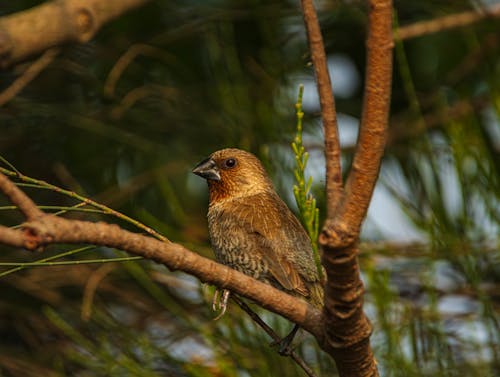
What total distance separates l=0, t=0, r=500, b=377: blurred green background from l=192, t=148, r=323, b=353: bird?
0.61 feet

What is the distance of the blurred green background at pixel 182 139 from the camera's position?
4.68 meters

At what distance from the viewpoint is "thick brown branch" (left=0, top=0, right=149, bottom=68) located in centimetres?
325

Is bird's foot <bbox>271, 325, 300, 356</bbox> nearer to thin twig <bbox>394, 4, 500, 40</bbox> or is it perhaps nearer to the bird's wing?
the bird's wing

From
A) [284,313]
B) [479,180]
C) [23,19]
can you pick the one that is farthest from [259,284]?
[479,180]

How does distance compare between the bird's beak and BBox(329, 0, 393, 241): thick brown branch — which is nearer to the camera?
BBox(329, 0, 393, 241): thick brown branch

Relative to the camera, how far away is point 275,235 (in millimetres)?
3633

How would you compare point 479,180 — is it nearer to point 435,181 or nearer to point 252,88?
point 435,181

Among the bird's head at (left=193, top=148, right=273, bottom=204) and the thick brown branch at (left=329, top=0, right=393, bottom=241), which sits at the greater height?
the thick brown branch at (left=329, top=0, right=393, bottom=241)

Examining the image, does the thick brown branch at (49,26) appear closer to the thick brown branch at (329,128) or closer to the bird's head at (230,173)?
the bird's head at (230,173)

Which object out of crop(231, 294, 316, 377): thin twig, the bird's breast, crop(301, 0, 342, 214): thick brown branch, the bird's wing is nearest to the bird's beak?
the bird's wing

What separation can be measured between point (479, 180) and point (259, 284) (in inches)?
76.9

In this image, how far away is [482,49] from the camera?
5477 mm

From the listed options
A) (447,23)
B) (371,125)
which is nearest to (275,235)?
(371,125)

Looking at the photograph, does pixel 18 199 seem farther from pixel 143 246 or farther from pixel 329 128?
pixel 329 128
